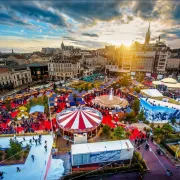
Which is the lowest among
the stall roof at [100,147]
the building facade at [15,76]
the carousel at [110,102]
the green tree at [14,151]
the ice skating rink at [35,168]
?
the ice skating rink at [35,168]

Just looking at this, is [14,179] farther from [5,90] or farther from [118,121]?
[5,90]

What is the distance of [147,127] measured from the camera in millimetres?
20344

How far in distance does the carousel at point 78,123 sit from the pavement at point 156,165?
21.2 ft

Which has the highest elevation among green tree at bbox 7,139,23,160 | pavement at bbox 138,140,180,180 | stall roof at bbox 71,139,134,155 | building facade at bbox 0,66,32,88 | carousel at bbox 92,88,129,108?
building facade at bbox 0,66,32,88

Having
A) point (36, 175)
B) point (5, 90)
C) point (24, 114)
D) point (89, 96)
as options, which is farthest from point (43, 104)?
point (5, 90)

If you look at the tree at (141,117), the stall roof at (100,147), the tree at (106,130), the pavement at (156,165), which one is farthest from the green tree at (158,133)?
the tree at (106,130)

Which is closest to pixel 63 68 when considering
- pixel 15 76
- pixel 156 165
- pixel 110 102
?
pixel 15 76

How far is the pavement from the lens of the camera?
12421mm

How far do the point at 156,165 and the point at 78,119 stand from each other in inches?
413

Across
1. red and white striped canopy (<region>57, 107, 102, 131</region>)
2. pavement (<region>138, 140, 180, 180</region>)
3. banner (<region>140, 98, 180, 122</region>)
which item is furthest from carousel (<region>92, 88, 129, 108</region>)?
pavement (<region>138, 140, 180, 180</region>)

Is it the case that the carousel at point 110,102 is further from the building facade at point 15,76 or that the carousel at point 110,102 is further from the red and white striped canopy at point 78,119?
the building facade at point 15,76

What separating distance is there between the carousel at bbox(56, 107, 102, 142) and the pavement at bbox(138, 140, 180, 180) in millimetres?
6465

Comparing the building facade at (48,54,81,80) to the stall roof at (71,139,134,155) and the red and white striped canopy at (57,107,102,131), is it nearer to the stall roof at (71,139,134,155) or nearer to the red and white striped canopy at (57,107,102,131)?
the red and white striped canopy at (57,107,102,131)

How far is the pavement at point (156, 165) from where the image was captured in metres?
12.4
